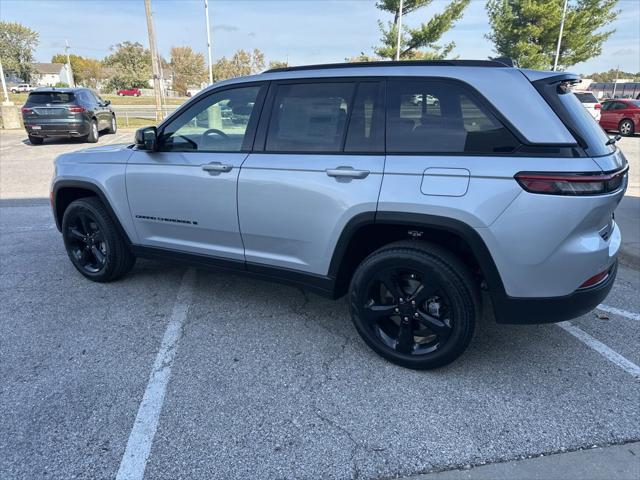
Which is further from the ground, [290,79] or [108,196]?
[290,79]

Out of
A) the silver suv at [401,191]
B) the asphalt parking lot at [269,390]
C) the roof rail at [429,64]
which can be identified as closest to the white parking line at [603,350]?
the asphalt parking lot at [269,390]

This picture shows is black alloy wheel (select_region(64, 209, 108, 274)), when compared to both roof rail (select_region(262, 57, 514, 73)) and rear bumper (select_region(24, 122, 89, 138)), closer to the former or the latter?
roof rail (select_region(262, 57, 514, 73))

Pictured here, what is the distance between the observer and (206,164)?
3.38 meters

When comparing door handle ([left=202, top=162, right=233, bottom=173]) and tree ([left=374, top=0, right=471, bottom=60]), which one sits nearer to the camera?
door handle ([left=202, top=162, right=233, bottom=173])

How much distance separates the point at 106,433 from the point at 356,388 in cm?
137

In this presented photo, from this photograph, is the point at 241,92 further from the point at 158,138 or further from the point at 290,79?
the point at 158,138

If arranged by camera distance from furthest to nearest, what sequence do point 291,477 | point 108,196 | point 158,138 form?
point 108,196
point 158,138
point 291,477

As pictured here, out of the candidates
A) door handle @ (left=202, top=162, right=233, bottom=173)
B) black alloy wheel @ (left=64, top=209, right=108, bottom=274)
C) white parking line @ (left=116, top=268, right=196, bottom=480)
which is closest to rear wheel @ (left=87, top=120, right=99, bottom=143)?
black alloy wheel @ (left=64, top=209, right=108, bottom=274)

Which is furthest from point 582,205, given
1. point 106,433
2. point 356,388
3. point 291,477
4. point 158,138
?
point 158,138

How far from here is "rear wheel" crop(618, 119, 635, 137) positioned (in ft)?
65.2

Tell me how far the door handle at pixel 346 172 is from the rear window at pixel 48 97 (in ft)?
44.2

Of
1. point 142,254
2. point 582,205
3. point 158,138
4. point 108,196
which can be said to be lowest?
point 142,254

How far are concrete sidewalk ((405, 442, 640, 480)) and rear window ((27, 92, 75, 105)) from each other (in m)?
14.8

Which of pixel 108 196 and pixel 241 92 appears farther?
pixel 108 196
